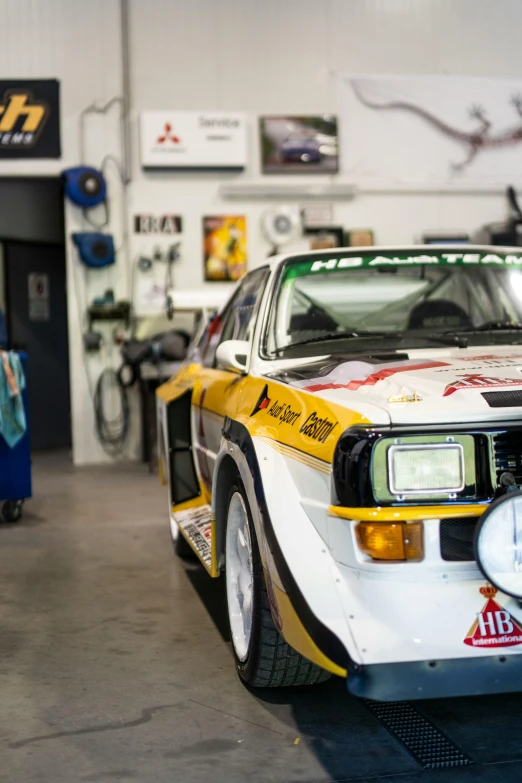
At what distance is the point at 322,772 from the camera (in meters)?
2.51

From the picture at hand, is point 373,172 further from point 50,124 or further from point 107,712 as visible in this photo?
point 107,712

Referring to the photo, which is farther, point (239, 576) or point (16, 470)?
point (16, 470)

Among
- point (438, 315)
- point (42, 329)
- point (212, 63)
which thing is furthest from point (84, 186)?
point (438, 315)

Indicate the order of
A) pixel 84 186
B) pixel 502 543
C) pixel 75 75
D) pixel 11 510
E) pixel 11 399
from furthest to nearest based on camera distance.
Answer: pixel 75 75, pixel 84 186, pixel 11 510, pixel 11 399, pixel 502 543

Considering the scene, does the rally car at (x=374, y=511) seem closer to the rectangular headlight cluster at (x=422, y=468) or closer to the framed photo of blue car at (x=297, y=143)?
the rectangular headlight cluster at (x=422, y=468)

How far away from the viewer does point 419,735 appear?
8.95ft

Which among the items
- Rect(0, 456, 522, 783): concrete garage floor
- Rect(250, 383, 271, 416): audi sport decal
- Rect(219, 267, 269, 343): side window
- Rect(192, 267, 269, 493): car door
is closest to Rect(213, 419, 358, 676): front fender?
Rect(250, 383, 271, 416): audi sport decal

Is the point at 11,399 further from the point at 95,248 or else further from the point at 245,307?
the point at 95,248

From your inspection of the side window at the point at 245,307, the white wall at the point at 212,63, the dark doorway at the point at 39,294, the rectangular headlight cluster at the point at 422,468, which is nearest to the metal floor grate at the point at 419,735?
the rectangular headlight cluster at the point at 422,468

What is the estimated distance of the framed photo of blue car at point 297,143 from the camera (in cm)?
1004

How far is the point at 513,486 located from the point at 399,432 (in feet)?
1.03

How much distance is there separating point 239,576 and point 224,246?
23.2 ft

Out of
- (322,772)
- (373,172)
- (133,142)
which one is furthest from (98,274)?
(322,772)

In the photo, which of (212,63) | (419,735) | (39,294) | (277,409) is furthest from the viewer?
(39,294)
